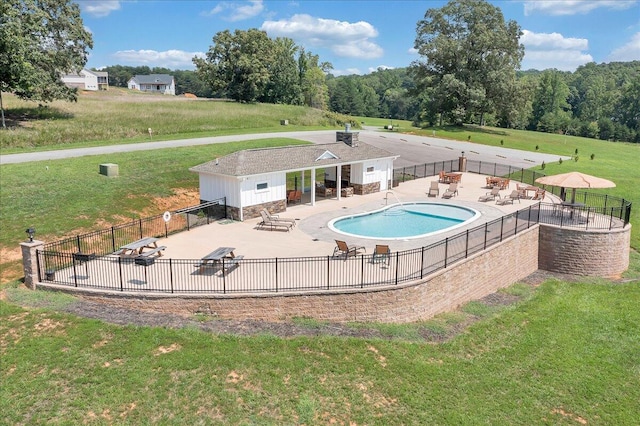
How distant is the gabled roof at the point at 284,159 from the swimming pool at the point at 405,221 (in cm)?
362

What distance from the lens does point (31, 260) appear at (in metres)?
14.1

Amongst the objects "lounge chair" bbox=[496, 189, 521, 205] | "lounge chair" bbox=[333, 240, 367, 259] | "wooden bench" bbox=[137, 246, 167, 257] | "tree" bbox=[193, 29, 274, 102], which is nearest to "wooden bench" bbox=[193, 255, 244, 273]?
"wooden bench" bbox=[137, 246, 167, 257]

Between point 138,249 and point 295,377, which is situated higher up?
point 138,249

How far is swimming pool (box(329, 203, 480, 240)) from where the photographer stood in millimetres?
19781

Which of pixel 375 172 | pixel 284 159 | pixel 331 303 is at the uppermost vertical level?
pixel 284 159

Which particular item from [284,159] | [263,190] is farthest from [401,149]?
[263,190]

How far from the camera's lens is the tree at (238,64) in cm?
6869

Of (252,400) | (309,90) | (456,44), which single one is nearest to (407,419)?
(252,400)

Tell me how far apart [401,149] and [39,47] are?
109 ft

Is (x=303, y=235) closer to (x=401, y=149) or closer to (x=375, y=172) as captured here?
(x=375, y=172)

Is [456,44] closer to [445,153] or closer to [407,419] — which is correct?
[445,153]

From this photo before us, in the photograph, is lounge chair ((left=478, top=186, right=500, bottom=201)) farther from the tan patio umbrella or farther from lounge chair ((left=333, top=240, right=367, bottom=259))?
lounge chair ((left=333, top=240, right=367, bottom=259))

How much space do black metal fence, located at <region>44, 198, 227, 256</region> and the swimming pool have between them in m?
5.54

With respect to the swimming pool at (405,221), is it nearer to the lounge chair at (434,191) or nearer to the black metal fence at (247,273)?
the lounge chair at (434,191)
